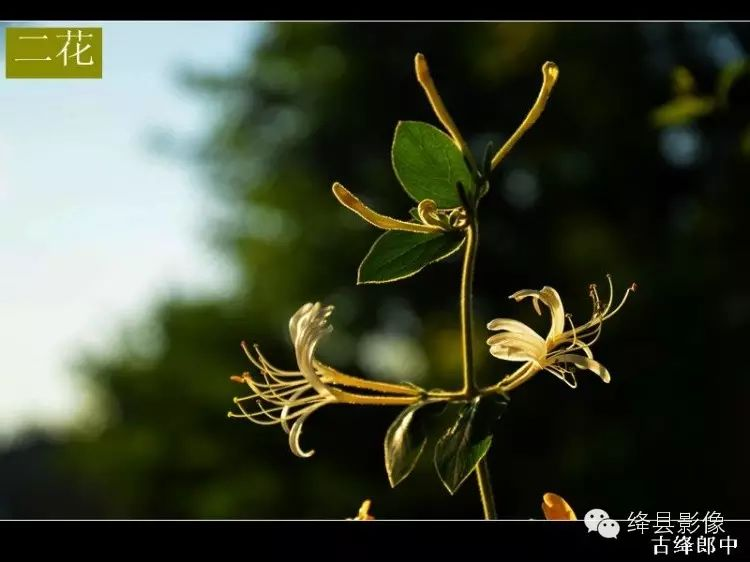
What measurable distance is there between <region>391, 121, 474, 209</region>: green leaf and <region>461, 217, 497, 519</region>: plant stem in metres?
0.01

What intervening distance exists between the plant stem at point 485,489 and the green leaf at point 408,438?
2cm

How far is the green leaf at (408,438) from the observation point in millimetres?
311

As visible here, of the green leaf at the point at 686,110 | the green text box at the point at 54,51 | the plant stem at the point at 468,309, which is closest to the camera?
the plant stem at the point at 468,309

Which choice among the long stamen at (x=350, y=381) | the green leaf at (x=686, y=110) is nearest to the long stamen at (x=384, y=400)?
the long stamen at (x=350, y=381)

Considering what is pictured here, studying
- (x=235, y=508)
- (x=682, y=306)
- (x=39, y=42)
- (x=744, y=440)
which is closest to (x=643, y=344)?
(x=682, y=306)

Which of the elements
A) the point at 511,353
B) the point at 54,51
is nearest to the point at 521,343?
the point at 511,353

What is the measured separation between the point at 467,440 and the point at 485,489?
0.02 meters

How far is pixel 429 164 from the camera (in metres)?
0.32

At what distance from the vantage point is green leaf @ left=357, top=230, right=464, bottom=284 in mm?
328

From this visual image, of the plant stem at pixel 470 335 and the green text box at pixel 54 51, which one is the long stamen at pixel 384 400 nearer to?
the plant stem at pixel 470 335

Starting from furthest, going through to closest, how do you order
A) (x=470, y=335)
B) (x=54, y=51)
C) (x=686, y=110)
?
(x=54, y=51)
(x=686, y=110)
(x=470, y=335)

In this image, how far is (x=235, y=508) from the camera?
191 inches

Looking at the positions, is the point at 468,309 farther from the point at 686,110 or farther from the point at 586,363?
the point at 686,110
